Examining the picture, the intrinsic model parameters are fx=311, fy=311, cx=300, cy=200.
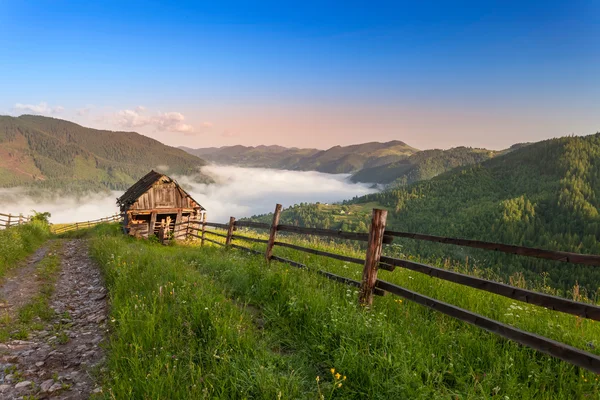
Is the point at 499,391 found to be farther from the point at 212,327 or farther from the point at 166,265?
the point at 166,265

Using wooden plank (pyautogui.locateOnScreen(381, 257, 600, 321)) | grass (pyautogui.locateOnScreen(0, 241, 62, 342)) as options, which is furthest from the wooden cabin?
wooden plank (pyautogui.locateOnScreen(381, 257, 600, 321))

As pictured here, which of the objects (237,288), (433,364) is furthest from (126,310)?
(433,364)

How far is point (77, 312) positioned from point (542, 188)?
782 feet

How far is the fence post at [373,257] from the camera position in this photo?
570 cm

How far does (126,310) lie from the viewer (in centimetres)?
518

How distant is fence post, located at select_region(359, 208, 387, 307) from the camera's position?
5695 mm

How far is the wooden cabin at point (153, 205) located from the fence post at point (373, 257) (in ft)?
92.5

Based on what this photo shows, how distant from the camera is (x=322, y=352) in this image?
13.0ft

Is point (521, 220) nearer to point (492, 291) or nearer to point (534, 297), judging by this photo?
point (492, 291)

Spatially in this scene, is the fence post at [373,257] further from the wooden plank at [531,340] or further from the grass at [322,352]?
the wooden plank at [531,340]

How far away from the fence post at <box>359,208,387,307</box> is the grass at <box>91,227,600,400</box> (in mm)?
283

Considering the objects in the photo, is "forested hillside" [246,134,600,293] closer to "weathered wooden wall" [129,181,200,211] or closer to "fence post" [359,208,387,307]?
"weathered wooden wall" [129,181,200,211]

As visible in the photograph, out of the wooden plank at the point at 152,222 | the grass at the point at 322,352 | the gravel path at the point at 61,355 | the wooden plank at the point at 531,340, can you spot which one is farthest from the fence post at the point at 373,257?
the wooden plank at the point at 152,222

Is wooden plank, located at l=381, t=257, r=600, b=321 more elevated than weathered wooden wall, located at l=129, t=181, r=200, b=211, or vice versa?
wooden plank, located at l=381, t=257, r=600, b=321
